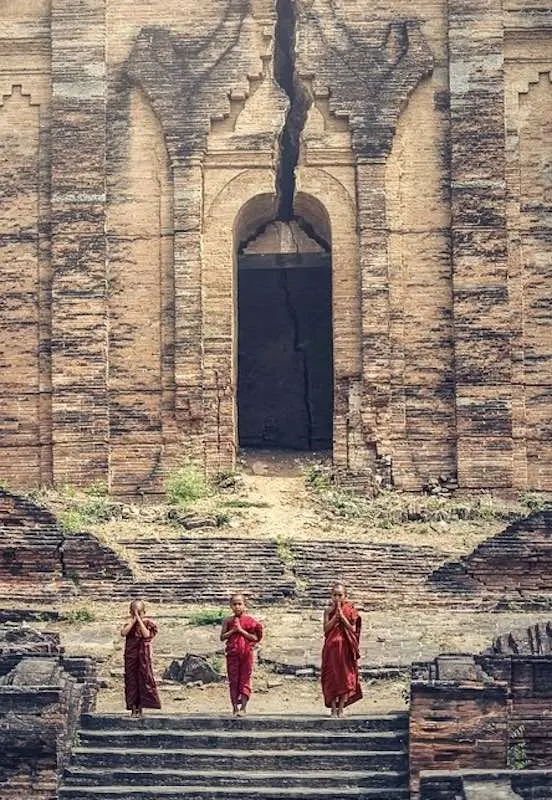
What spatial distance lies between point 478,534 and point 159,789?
9.00m

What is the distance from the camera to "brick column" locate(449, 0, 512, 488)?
81.4ft

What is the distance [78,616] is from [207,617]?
1417mm

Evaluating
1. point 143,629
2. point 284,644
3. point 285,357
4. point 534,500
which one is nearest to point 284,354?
point 285,357

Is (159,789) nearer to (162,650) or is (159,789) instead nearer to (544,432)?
(162,650)

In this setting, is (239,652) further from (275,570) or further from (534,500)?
(534,500)

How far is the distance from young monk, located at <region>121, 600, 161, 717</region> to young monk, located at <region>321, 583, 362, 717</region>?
148 centimetres

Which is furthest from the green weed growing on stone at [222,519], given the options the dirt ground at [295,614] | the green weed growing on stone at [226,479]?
the green weed growing on stone at [226,479]

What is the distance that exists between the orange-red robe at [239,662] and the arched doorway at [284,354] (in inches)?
489

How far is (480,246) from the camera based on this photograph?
25.1m

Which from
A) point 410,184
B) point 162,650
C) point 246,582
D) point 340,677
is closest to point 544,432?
point 410,184

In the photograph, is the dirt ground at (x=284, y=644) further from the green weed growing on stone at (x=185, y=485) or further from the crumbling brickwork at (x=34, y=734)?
the green weed growing on stone at (x=185, y=485)

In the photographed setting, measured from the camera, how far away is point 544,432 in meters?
25.0

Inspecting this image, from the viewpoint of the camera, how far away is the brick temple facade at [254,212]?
985 inches

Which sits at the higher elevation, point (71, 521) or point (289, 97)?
point (289, 97)
